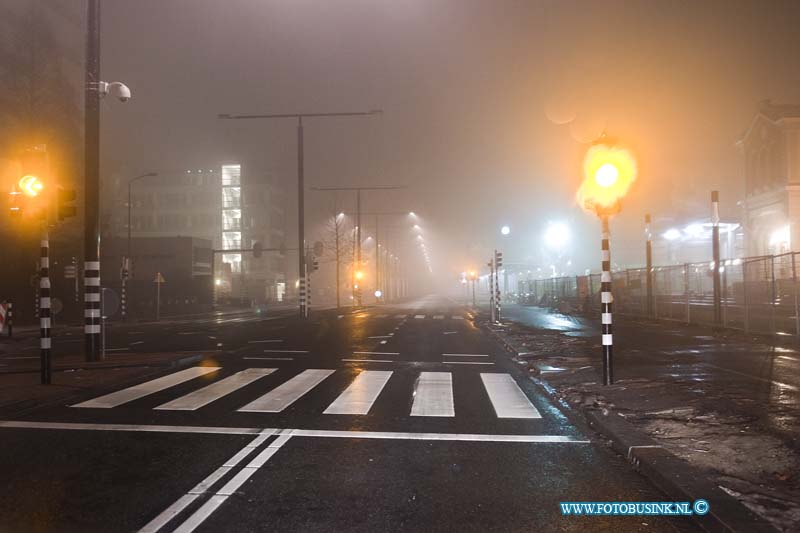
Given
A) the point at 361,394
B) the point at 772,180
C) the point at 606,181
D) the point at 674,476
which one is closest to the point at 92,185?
the point at 361,394

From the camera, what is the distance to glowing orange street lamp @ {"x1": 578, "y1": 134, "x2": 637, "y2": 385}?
887 cm

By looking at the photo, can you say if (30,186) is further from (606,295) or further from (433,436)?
(606,295)

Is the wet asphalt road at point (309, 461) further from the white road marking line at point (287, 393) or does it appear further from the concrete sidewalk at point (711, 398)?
the concrete sidewalk at point (711, 398)

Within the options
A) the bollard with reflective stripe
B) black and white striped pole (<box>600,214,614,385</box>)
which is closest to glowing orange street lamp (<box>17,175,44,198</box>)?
the bollard with reflective stripe

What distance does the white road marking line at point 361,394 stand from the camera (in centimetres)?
798

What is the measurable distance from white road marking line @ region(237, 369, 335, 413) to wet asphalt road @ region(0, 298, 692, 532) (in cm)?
3

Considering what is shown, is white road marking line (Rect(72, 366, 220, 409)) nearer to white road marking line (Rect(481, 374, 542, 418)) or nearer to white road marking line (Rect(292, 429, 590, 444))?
white road marking line (Rect(292, 429, 590, 444))

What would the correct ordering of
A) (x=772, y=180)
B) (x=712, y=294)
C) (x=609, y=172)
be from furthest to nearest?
(x=772, y=180)
(x=712, y=294)
(x=609, y=172)

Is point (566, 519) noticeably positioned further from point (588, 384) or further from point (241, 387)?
point (241, 387)

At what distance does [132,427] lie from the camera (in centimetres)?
696

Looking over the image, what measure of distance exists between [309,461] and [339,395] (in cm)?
346

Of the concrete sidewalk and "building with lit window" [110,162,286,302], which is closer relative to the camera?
the concrete sidewalk

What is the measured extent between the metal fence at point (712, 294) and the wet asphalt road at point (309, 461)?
441 inches

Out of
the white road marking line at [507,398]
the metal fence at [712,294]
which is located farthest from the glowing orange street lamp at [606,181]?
the metal fence at [712,294]
